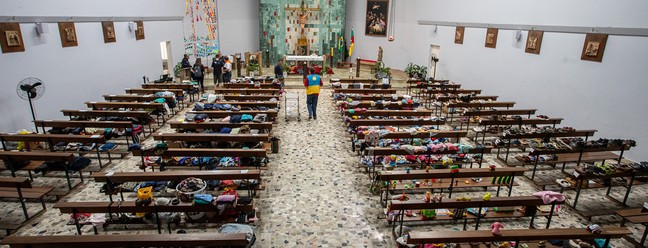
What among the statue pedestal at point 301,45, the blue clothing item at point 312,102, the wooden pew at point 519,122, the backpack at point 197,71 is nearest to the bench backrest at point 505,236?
the wooden pew at point 519,122

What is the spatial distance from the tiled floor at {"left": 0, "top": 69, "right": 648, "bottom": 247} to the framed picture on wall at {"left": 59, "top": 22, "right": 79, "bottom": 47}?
5184 millimetres

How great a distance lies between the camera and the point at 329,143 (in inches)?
374

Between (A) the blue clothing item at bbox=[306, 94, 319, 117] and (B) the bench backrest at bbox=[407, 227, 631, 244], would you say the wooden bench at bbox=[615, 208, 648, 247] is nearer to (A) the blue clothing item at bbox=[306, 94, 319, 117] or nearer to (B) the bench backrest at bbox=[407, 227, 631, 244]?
(B) the bench backrest at bbox=[407, 227, 631, 244]

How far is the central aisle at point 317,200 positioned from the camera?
5.50 m

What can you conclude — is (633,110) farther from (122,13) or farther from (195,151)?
(122,13)

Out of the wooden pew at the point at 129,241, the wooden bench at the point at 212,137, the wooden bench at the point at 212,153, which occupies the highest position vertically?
the wooden bench at the point at 212,137

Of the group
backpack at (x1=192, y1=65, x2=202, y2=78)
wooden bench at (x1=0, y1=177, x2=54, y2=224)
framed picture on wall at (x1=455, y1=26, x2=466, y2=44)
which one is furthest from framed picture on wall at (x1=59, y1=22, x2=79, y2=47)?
framed picture on wall at (x1=455, y1=26, x2=466, y2=44)

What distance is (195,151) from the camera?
698 centimetres

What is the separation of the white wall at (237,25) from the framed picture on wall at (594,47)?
17.3 meters

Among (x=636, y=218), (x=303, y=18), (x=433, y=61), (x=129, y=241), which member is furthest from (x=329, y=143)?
(x=303, y=18)

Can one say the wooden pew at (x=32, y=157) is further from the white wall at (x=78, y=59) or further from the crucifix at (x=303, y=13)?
the crucifix at (x=303, y=13)

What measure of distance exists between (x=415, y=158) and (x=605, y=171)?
3.37 m

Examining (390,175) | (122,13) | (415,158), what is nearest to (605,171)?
(415,158)

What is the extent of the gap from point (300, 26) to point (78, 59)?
1311cm
